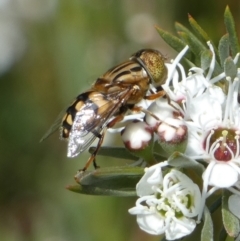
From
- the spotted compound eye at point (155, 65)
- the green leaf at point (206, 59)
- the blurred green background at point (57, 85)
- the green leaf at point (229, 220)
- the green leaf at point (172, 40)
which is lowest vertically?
the blurred green background at point (57, 85)

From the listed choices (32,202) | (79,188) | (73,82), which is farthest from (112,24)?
(79,188)

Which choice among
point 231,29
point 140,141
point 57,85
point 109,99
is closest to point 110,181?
point 140,141

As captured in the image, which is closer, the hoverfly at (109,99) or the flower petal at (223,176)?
the flower petal at (223,176)

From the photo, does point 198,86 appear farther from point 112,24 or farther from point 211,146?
point 112,24

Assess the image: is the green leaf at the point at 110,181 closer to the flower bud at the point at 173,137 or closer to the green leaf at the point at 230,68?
the flower bud at the point at 173,137

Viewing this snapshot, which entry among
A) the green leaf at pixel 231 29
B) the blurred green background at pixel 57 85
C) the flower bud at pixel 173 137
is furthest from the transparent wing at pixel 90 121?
the blurred green background at pixel 57 85

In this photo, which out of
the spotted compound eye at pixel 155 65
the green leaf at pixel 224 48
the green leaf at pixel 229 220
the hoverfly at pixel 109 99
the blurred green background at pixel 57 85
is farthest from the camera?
the blurred green background at pixel 57 85

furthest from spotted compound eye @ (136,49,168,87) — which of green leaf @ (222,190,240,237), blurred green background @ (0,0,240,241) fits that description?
blurred green background @ (0,0,240,241)

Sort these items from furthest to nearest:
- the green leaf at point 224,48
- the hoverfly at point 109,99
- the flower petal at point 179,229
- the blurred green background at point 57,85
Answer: the blurred green background at point 57,85 → the hoverfly at point 109,99 → the green leaf at point 224,48 → the flower petal at point 179,229
